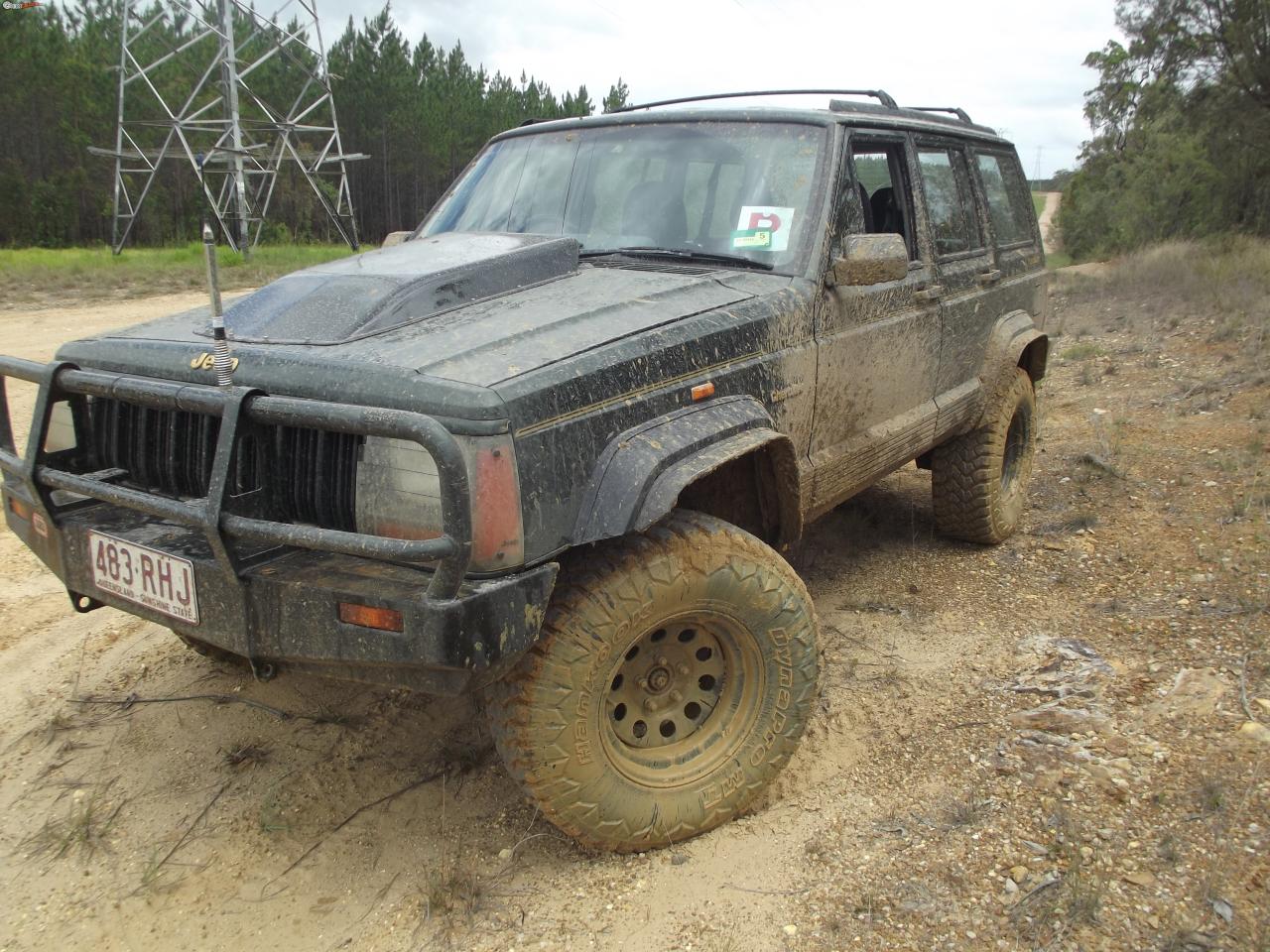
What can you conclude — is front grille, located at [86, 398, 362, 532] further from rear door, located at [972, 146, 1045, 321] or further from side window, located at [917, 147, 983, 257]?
rear door, located at [972, 146, 1045, 321]

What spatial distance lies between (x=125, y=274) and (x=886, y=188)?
1708cm

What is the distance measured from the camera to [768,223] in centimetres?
324

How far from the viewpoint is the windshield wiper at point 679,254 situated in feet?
10.5

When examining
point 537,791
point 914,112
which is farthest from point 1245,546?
point 537,791

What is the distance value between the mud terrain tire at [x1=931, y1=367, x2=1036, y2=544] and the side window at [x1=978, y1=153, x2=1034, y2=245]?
28.1 inches

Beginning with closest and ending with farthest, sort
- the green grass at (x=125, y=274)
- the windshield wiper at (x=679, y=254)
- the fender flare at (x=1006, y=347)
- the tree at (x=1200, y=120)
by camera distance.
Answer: the windshield wiper at (x=679, y=254) < the fender flare at (x=1006, y=347) < the green grass at (x=125, y=274) < the tree at (x=1200, y=120)

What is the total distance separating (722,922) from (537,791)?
0.54 m

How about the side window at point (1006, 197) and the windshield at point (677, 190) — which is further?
the side window at point (1006, 197)

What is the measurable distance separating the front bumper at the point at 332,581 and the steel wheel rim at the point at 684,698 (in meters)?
0.53

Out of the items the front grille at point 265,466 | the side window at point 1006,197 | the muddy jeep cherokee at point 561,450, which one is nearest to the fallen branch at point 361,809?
the muddy jeep cherokee at point 561,450

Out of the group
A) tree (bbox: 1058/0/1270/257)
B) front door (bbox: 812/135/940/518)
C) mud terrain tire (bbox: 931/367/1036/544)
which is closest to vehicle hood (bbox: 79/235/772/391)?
front door (bbox: 812/135/940/518)

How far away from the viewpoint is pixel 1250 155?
1944 cm

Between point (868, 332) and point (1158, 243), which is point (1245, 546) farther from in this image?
point (1158, 243)

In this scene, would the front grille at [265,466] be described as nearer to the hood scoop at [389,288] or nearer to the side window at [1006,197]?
the hood scoop at [389,288]
